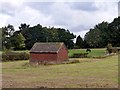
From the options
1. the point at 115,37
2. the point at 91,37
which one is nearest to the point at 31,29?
the point at 91,37

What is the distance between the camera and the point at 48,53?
67.6 m

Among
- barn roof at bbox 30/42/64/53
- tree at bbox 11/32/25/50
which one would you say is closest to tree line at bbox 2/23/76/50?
tree at bbox 11/32/25/50

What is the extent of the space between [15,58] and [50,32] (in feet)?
235

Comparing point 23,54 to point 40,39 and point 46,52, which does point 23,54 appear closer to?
point 46,52

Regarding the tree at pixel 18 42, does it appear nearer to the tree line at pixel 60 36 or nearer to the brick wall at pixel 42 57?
the tree line at pixel 60 36

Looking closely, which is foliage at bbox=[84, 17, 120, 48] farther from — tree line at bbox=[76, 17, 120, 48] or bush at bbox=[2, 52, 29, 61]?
bush at bbox=[2, 52, 29, 61]

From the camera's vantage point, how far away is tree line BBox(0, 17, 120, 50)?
13100cm

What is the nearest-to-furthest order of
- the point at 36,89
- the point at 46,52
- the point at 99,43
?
the point at 36,89 < the point at 46,52 < the point at 99,43

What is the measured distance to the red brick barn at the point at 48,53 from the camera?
220 ft

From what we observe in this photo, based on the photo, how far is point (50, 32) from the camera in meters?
148

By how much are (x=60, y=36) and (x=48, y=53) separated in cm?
8983

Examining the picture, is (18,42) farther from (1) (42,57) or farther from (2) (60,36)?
(1) (42,57)

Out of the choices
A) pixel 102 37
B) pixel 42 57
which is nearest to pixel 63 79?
pixel 42 57

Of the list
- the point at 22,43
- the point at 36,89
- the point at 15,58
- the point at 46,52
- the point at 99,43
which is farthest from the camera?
the point at 99,43
